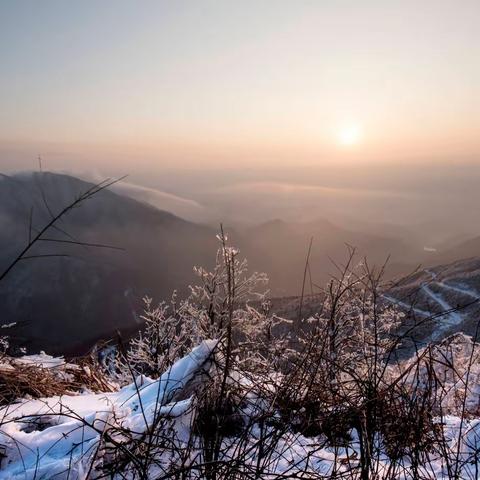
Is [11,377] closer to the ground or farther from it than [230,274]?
closer to the ground

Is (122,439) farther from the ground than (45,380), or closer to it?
farther from the ground

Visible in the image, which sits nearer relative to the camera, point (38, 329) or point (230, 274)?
point (230, 274)

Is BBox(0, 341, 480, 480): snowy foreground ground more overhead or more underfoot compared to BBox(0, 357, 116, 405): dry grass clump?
more overhead

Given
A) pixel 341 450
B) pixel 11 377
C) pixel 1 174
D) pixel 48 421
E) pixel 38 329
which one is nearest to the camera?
pixel 341 450

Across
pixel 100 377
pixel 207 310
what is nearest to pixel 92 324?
pixel 207 310

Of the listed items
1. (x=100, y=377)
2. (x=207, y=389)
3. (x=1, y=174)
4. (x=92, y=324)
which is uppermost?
(x=1, y=174)

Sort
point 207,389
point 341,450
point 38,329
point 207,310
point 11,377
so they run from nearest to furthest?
1. point 207,389
2. point 341,450
3. point 11,377
4. point 207,310
5. point 38,329

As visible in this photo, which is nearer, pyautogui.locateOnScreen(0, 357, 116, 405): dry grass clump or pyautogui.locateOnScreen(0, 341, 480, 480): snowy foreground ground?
pyautogui.locateOnScreen(0, 341, 480, 480): snowy foreground ground

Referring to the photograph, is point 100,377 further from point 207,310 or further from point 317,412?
point 207,310

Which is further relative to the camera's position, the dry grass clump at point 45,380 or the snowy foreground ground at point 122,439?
the dry grass clump at point 45,380

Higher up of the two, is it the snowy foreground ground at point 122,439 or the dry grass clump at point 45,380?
the snowy foreground ground at point 122,439

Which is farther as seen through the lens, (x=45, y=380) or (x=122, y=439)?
(x=45, y=380)
